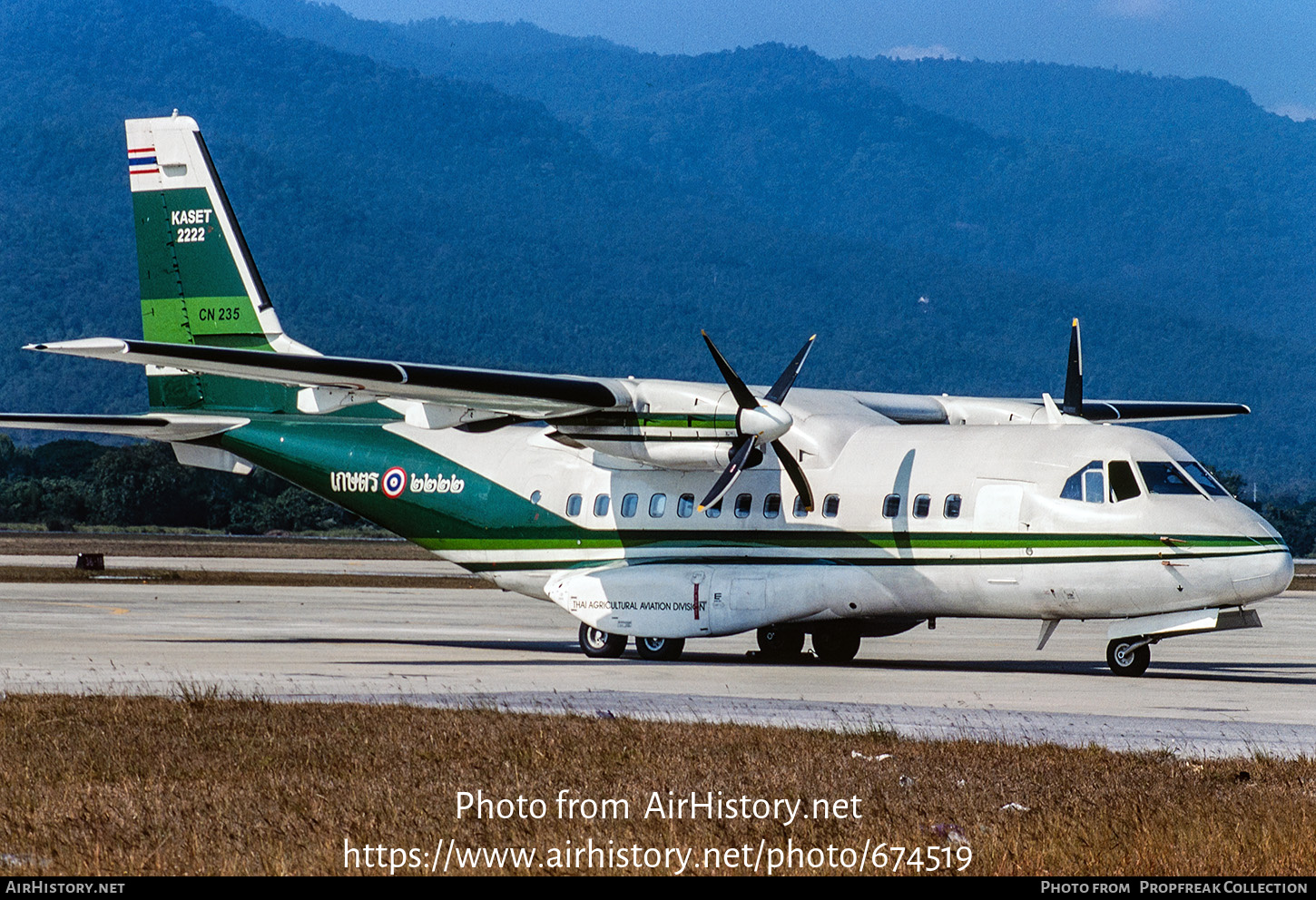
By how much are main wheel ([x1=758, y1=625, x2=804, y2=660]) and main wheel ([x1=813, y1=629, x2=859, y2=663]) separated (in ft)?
0.97

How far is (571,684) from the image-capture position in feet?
66.6

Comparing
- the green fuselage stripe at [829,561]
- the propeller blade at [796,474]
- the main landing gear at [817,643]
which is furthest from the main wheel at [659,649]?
the propeller blade at [796,474]

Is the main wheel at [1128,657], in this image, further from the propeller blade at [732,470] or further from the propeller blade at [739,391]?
the propeller blade at [739,391]

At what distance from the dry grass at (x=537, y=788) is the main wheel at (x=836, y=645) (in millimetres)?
Result: 10063

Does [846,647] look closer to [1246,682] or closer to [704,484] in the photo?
[704,484]

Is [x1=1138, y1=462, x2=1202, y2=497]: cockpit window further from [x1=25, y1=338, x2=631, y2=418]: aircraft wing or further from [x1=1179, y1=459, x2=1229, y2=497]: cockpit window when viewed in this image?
[x1=25, y1=338, x2=631, y2=418]: aircraft wing

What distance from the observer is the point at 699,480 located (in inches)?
988

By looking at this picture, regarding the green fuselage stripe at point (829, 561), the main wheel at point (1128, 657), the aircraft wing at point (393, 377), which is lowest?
the main wheel at point (1128, 657)

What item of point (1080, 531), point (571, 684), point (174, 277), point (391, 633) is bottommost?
point (391, 633)

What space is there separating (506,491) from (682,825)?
16.2 m

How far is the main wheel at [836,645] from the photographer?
1000 inches

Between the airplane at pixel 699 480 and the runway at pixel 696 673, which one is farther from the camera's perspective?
the airplane at pixel 699 480

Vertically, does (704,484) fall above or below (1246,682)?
above

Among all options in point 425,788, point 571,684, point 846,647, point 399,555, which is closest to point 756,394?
point 846,647
